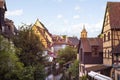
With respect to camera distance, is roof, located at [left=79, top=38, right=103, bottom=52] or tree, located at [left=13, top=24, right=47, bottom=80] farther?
roof, located at [left=79, top=38, right=103, bottom=52]

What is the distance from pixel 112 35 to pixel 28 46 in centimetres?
1089

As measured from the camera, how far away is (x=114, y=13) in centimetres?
4484

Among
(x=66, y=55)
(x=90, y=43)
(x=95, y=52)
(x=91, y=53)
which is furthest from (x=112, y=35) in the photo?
(x=66, y=55)

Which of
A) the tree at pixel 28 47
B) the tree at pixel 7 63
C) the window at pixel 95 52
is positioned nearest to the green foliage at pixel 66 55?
the window at pixel 95 52

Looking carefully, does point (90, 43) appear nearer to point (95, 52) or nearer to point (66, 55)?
point (95, 52)

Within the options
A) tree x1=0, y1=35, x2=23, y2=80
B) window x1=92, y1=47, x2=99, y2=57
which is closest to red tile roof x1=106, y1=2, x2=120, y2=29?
window x1=92, y1=47, x2=99, y2=57

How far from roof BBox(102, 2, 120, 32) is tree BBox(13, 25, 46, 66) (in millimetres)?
10014

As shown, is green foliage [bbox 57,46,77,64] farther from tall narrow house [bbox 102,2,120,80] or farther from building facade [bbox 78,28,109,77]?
tall narrow house [bbox 102,2,120,80]

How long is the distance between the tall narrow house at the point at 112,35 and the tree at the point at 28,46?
8.88 meters

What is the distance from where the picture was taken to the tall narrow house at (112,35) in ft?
136

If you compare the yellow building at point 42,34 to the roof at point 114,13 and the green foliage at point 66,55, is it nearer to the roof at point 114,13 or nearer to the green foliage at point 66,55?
the green foliage at point 66,55

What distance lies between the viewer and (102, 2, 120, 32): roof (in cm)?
4381

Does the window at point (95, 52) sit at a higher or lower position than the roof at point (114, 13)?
lower

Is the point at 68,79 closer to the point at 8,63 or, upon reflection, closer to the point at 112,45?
the point at 112,45
